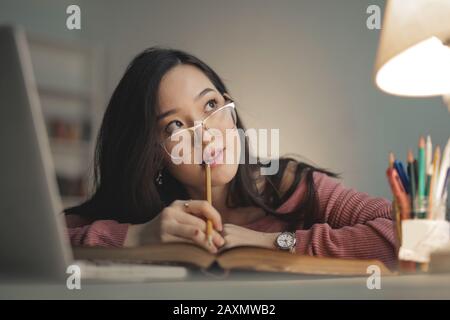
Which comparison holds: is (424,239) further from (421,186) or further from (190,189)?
(190,189)

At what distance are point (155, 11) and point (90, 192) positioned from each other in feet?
1.15

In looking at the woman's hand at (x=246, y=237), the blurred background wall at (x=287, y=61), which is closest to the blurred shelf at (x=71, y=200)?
the blurred background wall at (x=287, y=61)

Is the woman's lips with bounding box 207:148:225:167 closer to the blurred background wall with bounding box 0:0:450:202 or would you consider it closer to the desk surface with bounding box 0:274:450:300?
the blurred background wall with bounding box 0:0:450:202

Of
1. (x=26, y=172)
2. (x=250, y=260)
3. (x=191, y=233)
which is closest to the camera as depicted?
(x=26, y=172)

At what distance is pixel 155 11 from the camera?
101 cm

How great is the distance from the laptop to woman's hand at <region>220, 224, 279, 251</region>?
0.44 meters

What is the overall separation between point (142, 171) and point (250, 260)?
336mm

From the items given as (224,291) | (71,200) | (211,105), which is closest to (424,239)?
(224,291)

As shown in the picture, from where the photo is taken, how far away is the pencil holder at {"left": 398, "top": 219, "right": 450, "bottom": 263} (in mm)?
714

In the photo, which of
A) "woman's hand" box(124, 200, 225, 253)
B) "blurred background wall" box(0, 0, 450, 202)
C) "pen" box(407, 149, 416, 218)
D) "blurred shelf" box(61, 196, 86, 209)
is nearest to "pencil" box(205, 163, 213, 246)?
"woman's hand" box(124, 200, 225, 253)

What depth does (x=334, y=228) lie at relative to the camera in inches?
37.4
